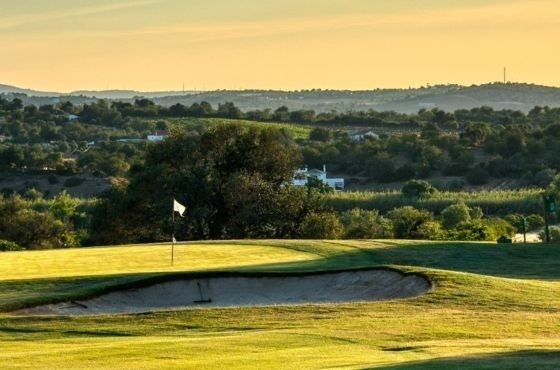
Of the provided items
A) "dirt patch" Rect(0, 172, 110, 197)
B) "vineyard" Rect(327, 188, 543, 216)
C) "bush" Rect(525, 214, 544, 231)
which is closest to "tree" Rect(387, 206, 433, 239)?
"bush" Rect(525, 214, 544, 231)

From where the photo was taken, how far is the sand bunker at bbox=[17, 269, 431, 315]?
94.0 feet

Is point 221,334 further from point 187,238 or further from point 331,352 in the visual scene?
point 187,238

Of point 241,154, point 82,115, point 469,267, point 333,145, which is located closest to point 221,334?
point 469,267

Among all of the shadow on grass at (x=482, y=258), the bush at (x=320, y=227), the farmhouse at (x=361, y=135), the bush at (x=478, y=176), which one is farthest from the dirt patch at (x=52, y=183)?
the shadow on grass at (x=482, y=258)

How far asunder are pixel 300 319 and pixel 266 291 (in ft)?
18.3

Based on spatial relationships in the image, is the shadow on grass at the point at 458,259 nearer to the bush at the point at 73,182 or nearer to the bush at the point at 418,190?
the bush at the point at 418,190

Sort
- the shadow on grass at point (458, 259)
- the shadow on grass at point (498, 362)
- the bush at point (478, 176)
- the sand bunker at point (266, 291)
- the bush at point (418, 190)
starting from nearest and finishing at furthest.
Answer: the shadow on grass at point (498, 362) → the sand bunker at point (266, 291) → the shadow on grass at point (458, 259) → the bush at point (418, 190) → the bush at point (478, 176)

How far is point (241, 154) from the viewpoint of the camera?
6303 cm

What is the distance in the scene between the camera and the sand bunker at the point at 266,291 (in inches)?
1128

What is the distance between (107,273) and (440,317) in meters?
10.1

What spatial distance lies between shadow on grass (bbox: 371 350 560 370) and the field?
30 millimetres

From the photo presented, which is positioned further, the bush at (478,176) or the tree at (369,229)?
the bush at (478,176)

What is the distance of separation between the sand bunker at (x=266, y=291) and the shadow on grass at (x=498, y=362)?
31.7 feet

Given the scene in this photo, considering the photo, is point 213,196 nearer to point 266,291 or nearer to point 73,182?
point 266,291
